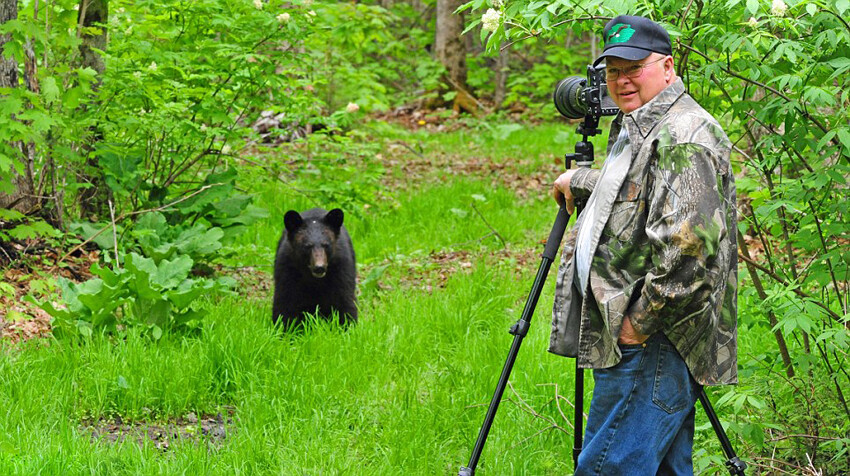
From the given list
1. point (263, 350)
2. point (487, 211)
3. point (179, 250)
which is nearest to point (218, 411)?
point (263, 350)

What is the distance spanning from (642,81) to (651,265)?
23.2 inches

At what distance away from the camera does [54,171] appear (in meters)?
6.71

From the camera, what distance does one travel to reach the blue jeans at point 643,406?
268 cm

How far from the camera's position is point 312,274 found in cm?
603

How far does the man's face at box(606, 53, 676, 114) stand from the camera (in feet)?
8.66

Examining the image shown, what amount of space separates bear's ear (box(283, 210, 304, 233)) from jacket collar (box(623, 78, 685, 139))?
12.8ft

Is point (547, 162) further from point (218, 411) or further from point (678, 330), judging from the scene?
point (678, 330)

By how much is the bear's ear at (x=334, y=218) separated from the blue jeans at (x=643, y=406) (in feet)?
12.7

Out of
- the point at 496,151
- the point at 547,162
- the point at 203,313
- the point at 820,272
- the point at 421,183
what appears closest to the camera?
the point at 820,272

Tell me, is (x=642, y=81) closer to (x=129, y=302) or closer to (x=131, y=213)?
(x=129, y=302)

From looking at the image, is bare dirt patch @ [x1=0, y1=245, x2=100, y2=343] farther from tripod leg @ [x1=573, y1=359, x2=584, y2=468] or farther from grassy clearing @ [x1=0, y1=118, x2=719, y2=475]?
tripod leg @ [x1=573, y1=359, x2=584, y2=468]

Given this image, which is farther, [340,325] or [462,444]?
[340,325]

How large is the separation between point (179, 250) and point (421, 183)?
4765 millimetres

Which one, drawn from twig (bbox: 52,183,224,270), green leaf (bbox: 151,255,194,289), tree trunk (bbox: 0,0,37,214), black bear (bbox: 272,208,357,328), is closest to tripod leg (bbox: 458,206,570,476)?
black bear (bbox: 272,208,357,328)
